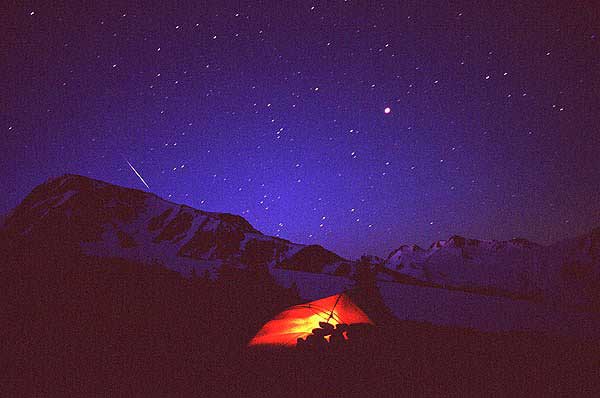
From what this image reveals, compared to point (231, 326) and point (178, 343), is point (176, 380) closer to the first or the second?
point (178, 343)

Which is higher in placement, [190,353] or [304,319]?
[304,319]

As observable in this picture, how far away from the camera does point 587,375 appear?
41.0 ft

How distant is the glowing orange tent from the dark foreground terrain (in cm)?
49

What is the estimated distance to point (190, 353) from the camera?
9.62 meters

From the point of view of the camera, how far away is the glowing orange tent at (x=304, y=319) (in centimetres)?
899

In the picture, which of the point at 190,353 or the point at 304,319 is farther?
the point at 190,353

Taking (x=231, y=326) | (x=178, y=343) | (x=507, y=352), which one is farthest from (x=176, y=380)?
(x=507, y=352)

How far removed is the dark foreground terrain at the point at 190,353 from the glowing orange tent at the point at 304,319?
0.49 m

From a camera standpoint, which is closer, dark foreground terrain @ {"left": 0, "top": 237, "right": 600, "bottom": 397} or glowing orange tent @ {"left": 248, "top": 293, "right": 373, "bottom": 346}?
dark foreground terrain @ {"left": 0, "top": 237, "right": 600, "bottom": 397}

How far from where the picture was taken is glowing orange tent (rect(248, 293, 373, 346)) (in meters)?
8.99

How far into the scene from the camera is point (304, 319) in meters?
9.39

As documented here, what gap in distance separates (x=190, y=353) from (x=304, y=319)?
3724 mm

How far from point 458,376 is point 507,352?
666cm

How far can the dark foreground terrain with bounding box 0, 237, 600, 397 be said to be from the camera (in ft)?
22.1
